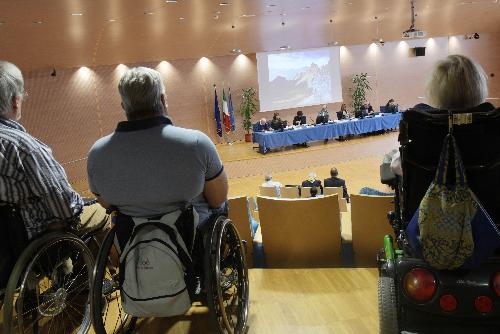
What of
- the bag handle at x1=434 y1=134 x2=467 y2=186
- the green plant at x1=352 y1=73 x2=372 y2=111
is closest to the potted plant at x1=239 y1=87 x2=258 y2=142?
the green plant at x1=352 y1=73 x2=372 y2=111

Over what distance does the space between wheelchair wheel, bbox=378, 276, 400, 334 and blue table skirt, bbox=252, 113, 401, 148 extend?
802 cm

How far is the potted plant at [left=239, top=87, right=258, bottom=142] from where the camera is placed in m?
11.6

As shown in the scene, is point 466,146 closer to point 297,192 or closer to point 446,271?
point 446,271

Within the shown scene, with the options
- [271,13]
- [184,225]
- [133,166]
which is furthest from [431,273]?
[271,13]

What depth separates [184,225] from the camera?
160 cm

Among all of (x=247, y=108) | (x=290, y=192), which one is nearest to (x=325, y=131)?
(x=247, y=108)

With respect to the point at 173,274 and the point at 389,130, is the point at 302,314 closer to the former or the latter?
the point at 173,274

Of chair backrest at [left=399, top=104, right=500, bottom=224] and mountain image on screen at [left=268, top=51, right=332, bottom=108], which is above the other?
mountain image on screen at [left=268, top=51, right=332, bottom=108]

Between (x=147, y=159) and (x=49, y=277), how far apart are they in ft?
2.49

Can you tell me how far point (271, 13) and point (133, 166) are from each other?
21.8ft

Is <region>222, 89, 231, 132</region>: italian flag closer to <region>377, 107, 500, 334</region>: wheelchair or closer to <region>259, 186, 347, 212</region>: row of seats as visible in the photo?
<region>259, 186, 347, 212</region>: row of seats

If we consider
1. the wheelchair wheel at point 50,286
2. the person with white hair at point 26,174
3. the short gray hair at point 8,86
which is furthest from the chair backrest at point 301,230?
the short gray hair at point 8,86

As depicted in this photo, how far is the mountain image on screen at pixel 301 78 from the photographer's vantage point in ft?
39.7

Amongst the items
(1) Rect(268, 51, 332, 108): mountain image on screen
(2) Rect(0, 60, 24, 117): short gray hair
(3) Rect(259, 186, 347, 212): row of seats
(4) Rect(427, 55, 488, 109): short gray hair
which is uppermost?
(1) Rect(268, 51, 332, 108): mountain image on screen
